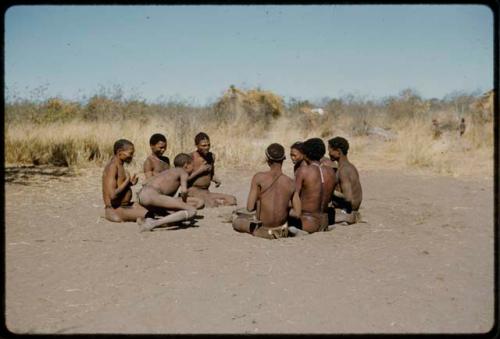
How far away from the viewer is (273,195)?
241 inches

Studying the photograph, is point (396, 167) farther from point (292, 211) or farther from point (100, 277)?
point (100, 277)

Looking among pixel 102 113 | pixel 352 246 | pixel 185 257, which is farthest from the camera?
pixel 102 113

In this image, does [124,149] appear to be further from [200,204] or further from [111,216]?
[200,204]

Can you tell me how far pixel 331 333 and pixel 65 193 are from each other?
672 centimetres

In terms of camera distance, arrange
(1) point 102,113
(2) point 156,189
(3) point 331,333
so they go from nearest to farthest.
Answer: (3) point 331,333 < (2) point 156,189 < (1) point 102,113

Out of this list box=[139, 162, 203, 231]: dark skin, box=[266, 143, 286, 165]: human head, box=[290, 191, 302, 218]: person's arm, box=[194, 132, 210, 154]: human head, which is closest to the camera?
box=[266, 143, 286, 165]: human head

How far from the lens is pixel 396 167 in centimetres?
1344

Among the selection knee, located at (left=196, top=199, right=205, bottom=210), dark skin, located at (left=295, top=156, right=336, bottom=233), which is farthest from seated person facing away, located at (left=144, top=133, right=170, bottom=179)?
dark skin, located at (left=295, top=156, right=336, bottom=233)

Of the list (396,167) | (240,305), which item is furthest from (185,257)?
(396,167)

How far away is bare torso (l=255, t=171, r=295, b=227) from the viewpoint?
6117 millimetres

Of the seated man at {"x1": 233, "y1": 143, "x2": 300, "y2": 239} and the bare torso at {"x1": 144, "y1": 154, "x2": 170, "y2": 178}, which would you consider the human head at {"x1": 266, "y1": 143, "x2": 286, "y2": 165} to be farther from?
the bare torso at {"x1": 144, "y1": 154, "x2": 170, "y2": 178}

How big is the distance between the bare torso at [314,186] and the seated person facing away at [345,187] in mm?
461

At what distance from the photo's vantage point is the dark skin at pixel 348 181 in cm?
707

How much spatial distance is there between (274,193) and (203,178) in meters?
2.61
